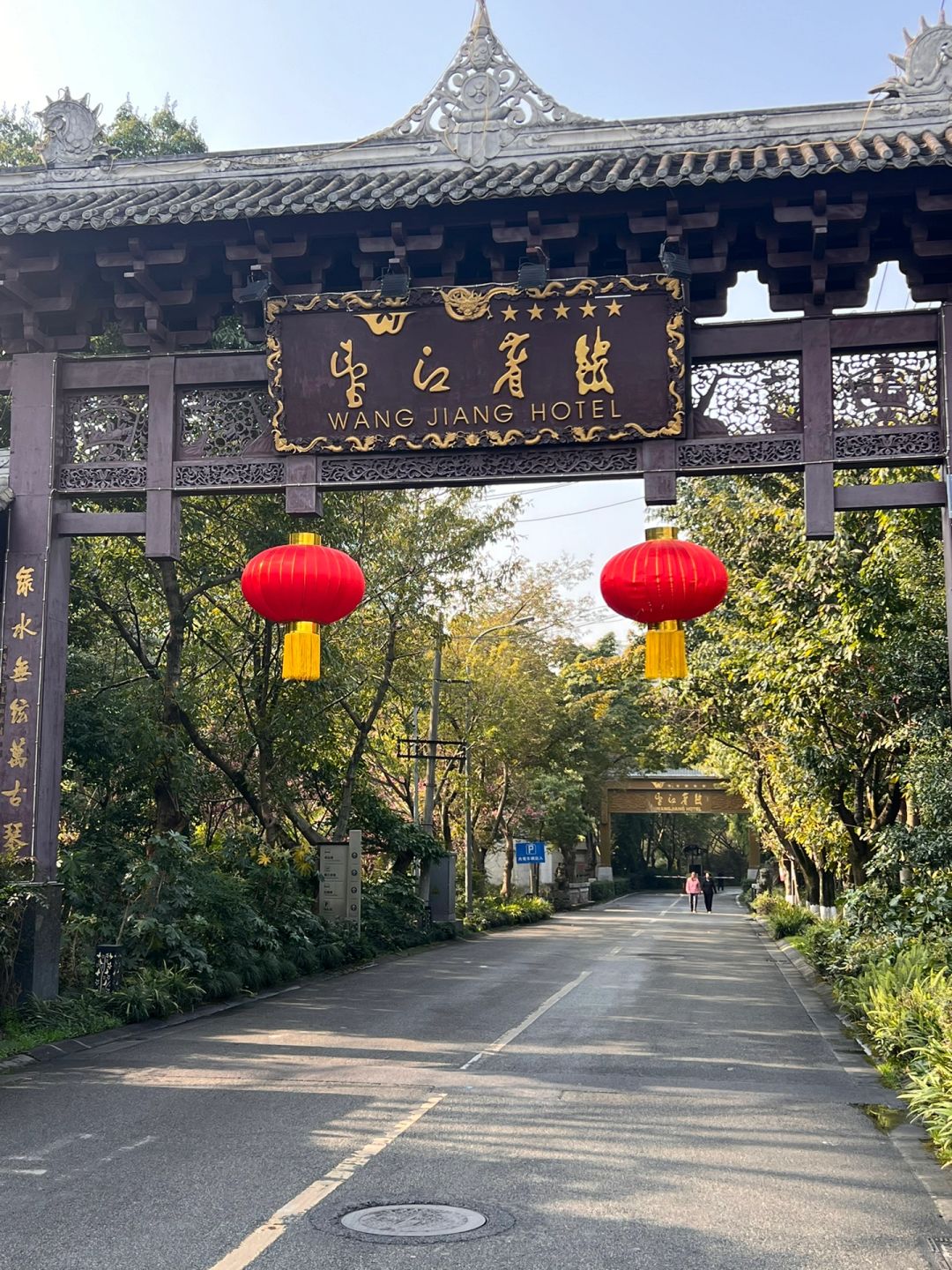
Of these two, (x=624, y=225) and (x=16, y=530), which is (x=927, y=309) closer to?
(x=624, y=225)

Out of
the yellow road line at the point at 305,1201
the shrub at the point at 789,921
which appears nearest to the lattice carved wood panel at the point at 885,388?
the yellow road line at the point at 305,1201

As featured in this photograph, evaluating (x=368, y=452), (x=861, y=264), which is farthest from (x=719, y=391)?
(x=368, y=452)

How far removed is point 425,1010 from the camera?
13.4m

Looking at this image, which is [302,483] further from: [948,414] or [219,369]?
[948,414]

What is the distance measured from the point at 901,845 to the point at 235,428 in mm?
8938

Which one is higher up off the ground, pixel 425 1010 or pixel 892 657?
pixel 892 657

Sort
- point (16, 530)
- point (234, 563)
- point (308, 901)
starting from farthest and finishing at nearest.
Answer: point (308, 901) → point (234, 563) → point (16, 530)

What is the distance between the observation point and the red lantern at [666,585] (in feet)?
29.0

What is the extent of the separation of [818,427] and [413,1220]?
265 inches

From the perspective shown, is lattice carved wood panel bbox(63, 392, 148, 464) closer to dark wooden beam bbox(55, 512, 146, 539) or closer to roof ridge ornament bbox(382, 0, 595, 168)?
dark wooden beam bbox(55, 512, 146, 539)

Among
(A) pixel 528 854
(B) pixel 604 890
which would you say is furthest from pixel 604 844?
(A) pixel 528 854

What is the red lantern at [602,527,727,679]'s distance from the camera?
8.84 meters

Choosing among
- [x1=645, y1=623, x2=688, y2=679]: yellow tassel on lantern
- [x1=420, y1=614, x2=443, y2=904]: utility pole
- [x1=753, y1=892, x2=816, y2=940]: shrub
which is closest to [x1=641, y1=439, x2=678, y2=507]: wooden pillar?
[x1=645, y1=623, x2=688, y2=679]: yellow tassel on lantern

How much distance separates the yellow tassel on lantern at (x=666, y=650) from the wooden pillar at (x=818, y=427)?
146 centimetres
